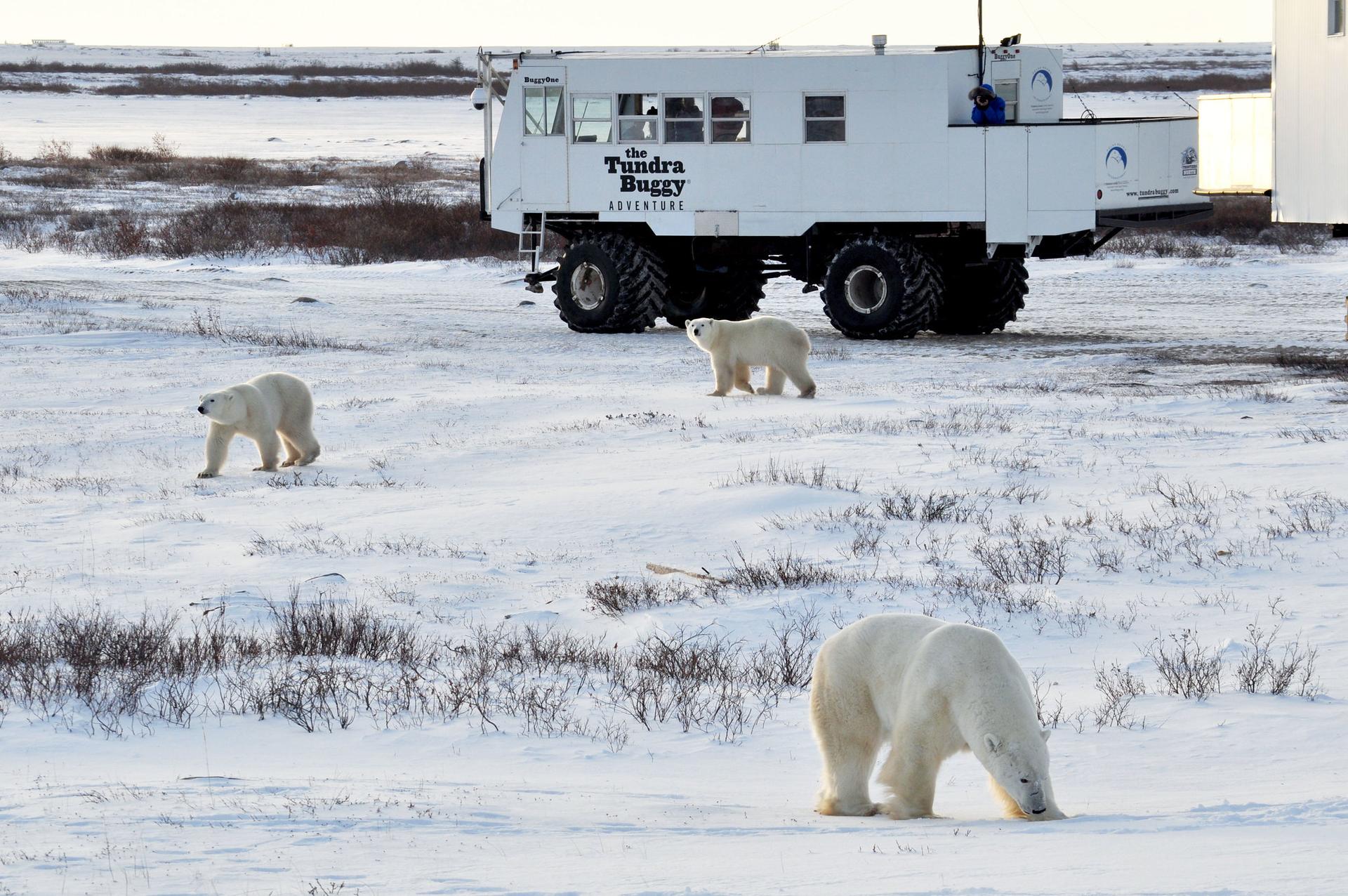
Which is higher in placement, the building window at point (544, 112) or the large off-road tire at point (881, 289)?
the building window at point (544, 112)

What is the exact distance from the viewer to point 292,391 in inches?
425

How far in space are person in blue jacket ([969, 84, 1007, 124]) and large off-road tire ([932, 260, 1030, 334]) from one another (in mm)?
1747

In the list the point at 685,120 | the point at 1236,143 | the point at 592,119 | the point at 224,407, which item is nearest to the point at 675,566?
the point at 224,407

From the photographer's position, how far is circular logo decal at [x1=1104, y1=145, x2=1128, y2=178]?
A: 16156 millimetres

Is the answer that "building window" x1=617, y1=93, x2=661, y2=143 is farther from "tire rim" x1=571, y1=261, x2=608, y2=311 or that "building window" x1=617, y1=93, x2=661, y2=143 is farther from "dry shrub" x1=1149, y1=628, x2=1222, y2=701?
"dry shrub" x1=1149, y1=628, x2=1222, y2=701

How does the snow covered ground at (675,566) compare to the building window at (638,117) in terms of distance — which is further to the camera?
the building window at (638,117)

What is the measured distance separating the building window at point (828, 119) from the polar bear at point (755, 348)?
15.2 ft

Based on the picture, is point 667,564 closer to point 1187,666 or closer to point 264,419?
point 1187,666

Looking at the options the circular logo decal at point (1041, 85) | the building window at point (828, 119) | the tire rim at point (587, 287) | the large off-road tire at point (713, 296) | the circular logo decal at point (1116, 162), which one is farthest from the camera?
the large off-road tire at point (713, 296)

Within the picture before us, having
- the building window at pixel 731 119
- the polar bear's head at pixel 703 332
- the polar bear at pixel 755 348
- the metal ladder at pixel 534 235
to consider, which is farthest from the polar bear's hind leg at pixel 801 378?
the metal ladder at pixel 534 235

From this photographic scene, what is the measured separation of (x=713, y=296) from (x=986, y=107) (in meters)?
4.23

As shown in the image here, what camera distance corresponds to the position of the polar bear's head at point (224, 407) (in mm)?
10258

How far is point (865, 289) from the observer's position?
17.8 m

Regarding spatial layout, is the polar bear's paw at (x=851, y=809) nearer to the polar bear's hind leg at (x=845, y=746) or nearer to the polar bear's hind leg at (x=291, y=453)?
the polar bear's hind leg at (x=845, y=746)
